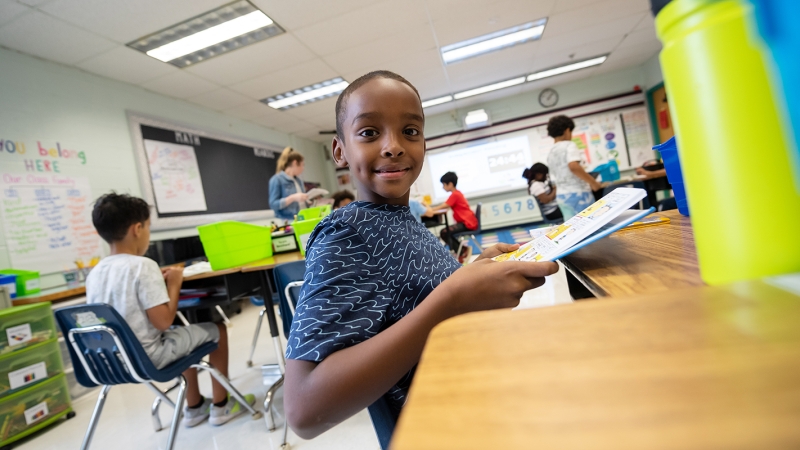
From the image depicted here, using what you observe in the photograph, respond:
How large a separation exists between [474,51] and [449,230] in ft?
6.96

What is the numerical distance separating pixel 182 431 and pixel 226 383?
1.27ft

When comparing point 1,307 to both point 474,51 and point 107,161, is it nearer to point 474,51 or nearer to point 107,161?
point 107,161

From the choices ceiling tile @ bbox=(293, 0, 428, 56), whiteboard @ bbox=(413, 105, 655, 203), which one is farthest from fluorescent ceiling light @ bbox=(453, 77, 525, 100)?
ceiling tile @ bbox=(293, 0, 428, 56)

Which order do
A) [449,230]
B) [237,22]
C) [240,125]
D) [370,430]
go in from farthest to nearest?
[240,125]
[449,230]
[237,22]
[370,430]

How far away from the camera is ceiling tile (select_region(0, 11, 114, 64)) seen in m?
2.46

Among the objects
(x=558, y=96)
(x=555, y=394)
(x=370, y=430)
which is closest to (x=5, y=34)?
(x=370, y=430)

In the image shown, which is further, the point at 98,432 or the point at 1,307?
the point at 1,307

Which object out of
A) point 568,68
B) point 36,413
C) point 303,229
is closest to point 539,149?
point 568,68

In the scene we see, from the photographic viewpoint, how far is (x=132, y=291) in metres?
1.52

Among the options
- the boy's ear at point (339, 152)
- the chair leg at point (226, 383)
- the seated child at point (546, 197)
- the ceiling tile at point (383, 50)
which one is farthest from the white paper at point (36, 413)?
the seated child at point (546, 197)

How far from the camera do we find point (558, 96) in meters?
6.63

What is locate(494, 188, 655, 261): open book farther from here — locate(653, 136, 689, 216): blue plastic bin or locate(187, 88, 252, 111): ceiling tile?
locate(187, 88, 252, 111): ceiling tile

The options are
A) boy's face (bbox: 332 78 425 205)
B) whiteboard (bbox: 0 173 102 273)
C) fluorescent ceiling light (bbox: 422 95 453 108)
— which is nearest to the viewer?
boy's face (bbox: 332 78 425 205)

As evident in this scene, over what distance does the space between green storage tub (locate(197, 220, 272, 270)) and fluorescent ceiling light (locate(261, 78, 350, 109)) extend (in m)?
2.91
